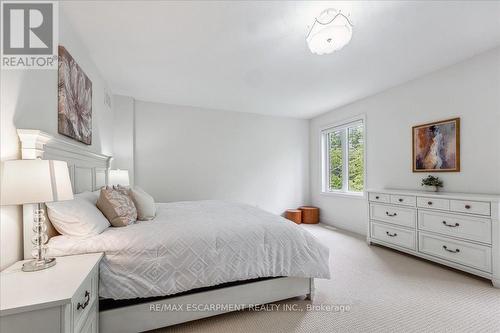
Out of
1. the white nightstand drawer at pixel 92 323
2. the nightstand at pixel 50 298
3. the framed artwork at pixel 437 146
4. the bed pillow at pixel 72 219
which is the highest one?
the framed artwork at pixel 437 146

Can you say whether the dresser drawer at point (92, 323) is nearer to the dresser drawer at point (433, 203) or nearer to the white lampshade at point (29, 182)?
the white lampshade at point (29, 182)

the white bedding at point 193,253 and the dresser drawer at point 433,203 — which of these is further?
the dresser drawer at point 433,203

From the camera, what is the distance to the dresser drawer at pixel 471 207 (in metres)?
2.19

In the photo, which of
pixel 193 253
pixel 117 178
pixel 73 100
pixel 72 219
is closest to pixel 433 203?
pixel 193 253

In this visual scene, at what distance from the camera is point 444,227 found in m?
2.51

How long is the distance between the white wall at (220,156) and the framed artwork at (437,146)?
246cm

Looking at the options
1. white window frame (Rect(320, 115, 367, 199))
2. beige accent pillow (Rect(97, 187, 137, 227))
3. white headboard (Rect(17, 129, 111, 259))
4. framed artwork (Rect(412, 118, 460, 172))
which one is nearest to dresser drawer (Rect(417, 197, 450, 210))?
framed artwork (Rect(412, 118, 460, 172))

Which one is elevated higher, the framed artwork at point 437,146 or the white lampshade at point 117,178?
the framed artwork at point 437,146

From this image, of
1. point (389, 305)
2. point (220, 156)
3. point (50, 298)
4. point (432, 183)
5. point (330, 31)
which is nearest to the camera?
point (50, 298)

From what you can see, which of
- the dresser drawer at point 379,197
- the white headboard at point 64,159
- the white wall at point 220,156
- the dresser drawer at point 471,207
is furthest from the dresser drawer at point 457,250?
the white headboard at point 64,159

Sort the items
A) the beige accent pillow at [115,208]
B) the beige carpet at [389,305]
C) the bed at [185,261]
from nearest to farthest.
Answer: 1. the bed at [185,261]
2. the beige carpet at [389,305]
3. the beige accent pillow at [115,208]

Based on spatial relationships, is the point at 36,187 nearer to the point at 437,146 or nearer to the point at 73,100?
the point at 73,100

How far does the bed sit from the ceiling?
1.20m

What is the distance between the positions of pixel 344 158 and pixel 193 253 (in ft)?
12.8
